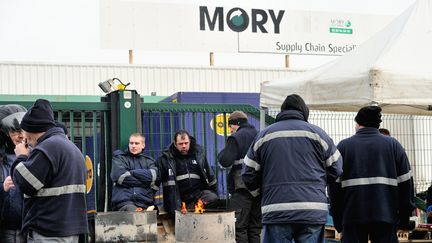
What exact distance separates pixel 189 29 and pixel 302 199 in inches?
753

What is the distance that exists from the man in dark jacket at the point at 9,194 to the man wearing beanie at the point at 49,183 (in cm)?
49

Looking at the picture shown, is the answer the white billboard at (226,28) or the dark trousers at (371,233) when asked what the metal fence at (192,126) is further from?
the white billboard at (226,28)

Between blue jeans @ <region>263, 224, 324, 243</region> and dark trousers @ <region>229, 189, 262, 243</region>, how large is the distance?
2.86m

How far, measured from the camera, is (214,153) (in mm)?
10688

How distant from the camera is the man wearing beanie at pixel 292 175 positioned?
21.1 feet

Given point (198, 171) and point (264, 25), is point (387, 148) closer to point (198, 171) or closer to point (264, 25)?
point (198, 171)

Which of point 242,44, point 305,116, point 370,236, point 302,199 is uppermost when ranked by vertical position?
point 242,44

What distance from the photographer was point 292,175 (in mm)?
6469

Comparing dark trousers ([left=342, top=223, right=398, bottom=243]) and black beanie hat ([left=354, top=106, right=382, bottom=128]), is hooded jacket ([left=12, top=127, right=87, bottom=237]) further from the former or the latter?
black beanie hat ([left=354, top=106, right=382, bottom=128])

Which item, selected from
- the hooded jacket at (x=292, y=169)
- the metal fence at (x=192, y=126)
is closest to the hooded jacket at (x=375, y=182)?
the hooded jacket at (x=292, y=169)

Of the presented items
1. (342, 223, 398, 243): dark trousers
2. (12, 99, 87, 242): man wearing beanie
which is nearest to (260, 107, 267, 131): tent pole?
(342, 223, 398, 243): dark trousers

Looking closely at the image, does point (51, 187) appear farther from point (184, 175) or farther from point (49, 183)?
point (184, 175)

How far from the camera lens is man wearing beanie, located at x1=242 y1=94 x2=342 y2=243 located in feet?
21.1

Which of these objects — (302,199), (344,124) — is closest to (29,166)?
(302,199)
